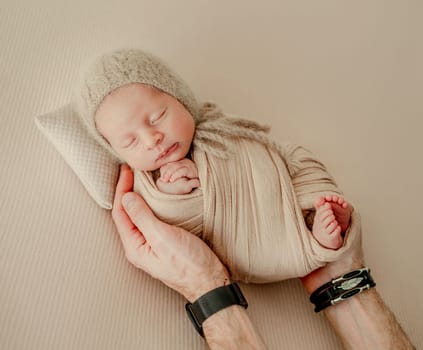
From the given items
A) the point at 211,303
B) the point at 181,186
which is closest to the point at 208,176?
the point at 181,186

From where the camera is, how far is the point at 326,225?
0.86 metres

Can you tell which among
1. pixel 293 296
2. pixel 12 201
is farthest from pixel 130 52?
pixel 293 296

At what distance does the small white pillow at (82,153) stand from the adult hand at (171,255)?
100 mm

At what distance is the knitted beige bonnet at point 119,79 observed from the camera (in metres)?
0.93

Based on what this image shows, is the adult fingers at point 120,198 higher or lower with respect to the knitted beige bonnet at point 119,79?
lower

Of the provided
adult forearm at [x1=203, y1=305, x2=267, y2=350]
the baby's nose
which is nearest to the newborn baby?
the baby's nose

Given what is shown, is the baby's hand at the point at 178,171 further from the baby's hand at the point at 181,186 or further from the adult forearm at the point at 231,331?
the adult forearm at the point at 231,331

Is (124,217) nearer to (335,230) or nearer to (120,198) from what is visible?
(120,198)

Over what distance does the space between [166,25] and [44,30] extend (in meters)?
0.39

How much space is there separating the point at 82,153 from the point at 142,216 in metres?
0.24

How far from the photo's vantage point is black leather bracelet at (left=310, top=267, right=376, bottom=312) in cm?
92

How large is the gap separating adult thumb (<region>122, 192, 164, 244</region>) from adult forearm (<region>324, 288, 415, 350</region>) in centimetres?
43

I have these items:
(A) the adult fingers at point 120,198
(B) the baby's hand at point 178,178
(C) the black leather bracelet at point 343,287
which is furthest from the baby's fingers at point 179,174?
(C) the black leather bracelet at point 343,287

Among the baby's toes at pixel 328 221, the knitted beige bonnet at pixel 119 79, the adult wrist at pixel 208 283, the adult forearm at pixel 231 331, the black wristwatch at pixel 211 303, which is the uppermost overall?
the knitted beige bonnet at pixel 119 79
